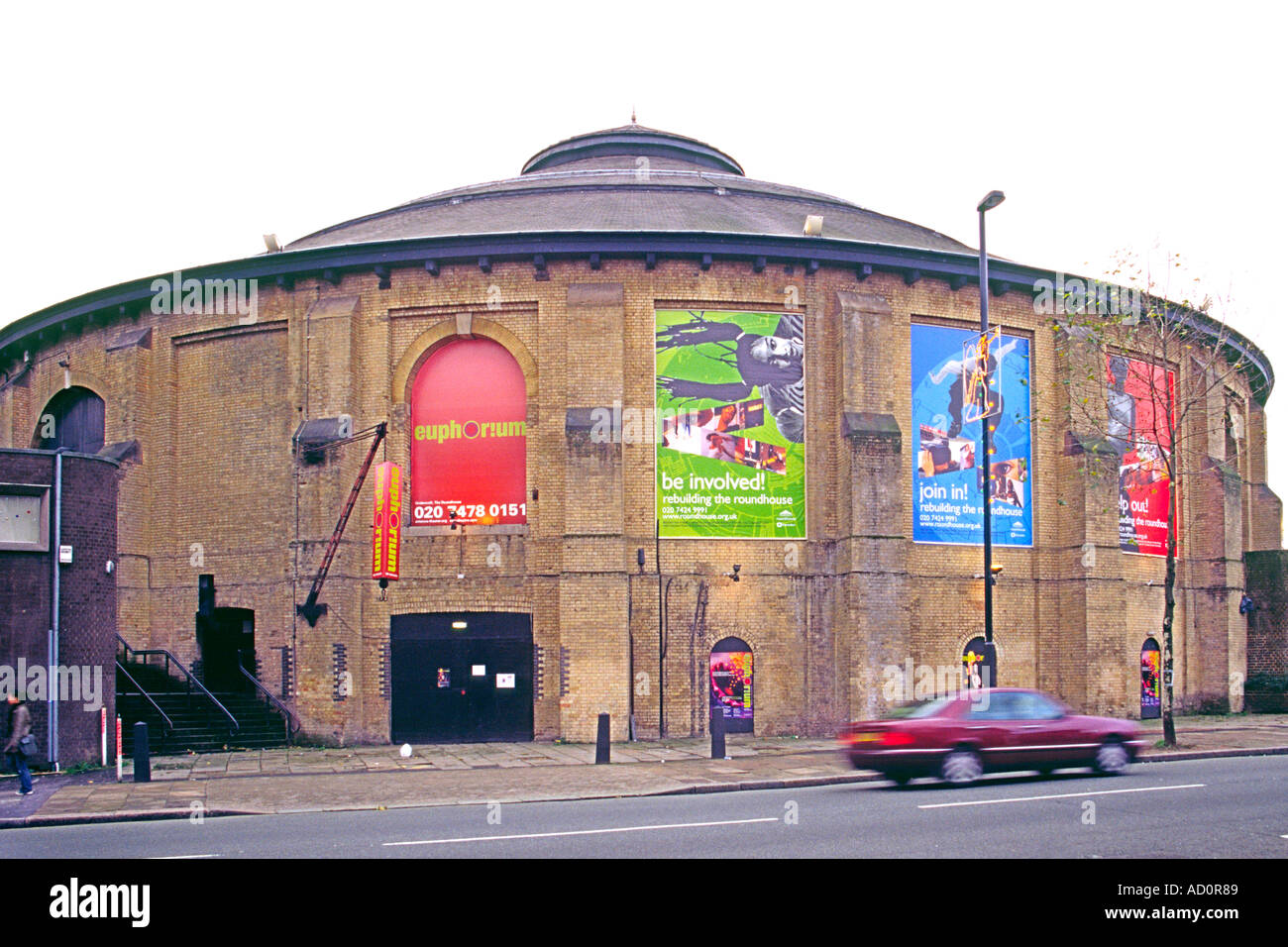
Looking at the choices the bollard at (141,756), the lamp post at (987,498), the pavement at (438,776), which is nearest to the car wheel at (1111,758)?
Result: the pavement at (438,776)

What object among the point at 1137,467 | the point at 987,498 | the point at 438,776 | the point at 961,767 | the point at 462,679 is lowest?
the point at 438,776

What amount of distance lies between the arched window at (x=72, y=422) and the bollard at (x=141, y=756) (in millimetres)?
13341

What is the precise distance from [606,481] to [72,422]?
15796 mm

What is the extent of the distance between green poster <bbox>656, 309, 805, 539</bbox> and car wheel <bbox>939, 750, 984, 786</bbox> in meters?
11.0

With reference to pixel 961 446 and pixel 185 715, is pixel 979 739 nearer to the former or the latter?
pixel 961 446

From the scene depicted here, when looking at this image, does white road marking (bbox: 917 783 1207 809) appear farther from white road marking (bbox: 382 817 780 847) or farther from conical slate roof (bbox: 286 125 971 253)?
conical slate roof (bbox: 286 125 971 253)

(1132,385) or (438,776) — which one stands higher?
(1132,385)

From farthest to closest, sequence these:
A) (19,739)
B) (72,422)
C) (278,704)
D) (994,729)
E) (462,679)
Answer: (72,422) < (278,704) < (462,679) < (19,739) < (994,729)

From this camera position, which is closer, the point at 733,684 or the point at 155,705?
the point at 155,705

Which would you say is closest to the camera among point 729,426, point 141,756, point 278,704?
point 141,756

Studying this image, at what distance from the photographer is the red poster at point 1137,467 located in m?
30.1

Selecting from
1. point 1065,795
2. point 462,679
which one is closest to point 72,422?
point 462,679

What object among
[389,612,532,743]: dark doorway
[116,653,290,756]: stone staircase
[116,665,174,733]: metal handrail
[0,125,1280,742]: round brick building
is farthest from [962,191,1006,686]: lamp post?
[116,665,174,733]: metal handrail

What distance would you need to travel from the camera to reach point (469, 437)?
27.3 meters
